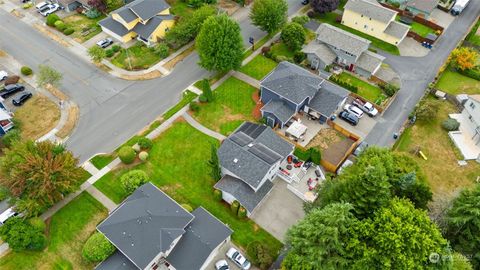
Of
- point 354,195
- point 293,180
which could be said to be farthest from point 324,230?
point 293,180

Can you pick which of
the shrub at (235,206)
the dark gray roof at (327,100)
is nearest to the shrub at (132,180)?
the shrub at (235,206)

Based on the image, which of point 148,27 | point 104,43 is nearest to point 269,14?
point 148,27

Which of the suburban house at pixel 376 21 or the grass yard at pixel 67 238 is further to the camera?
the suburban house at pixel 376 21

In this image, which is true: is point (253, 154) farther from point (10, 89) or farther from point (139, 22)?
point (10, 89)

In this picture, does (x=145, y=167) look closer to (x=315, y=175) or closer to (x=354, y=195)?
(x=315, y=175)

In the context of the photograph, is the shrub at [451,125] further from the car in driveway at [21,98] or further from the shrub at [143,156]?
the car in driveway at [21,98]

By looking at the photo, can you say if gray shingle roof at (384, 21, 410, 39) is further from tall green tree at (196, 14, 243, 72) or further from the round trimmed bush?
the round trimmed bush
